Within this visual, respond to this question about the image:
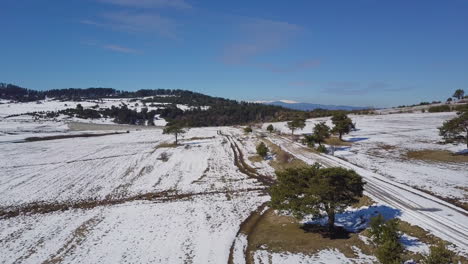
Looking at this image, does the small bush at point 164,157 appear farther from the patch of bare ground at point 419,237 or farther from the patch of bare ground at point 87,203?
the patch of bare ground at point 419,237

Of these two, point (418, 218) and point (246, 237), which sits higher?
point (418, 218)

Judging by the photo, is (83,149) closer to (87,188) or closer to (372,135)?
(87,188)

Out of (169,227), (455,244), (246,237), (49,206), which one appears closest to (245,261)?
(246,237)

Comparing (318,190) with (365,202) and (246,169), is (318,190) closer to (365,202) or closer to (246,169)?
(365,202)

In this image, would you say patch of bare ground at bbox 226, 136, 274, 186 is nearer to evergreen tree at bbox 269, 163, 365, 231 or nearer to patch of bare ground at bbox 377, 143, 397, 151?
evergreen tree at bbox 269, 163, 365, 231

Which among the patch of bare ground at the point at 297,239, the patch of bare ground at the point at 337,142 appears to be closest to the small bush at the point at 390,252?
the patch of bare ground at the point at 297,239

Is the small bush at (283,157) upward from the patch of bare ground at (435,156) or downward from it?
downward
